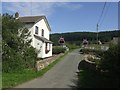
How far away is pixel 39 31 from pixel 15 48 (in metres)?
16.2

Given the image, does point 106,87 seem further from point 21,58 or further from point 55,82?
point 21,58

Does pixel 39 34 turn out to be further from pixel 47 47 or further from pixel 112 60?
pixel 112 60

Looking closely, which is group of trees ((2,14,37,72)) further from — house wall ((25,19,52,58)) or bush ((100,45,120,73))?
house wall ((25,19,52,58))

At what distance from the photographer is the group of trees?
21047mm

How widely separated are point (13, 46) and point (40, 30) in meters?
16.9

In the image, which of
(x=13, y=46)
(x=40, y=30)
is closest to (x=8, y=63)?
(x=13, y=46)

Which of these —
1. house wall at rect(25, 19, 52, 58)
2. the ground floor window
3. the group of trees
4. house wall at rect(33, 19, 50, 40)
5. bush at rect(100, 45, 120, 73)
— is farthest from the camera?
the ground floor window

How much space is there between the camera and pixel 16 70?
21141 millimetres

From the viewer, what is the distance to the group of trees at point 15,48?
21047mm

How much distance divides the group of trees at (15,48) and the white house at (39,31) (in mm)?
10050

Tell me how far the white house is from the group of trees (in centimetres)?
1005

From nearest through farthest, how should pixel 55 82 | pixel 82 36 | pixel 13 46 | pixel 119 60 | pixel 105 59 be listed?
pixel 119 60 < pixel 105 59 < pixel 55 82 < pixel 13 46 < pixel 82 36

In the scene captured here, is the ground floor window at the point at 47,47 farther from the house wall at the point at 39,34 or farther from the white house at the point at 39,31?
the house wall at the point at 39,34

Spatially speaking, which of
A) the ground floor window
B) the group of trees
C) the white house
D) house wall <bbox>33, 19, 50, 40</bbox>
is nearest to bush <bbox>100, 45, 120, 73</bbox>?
the group of trees
